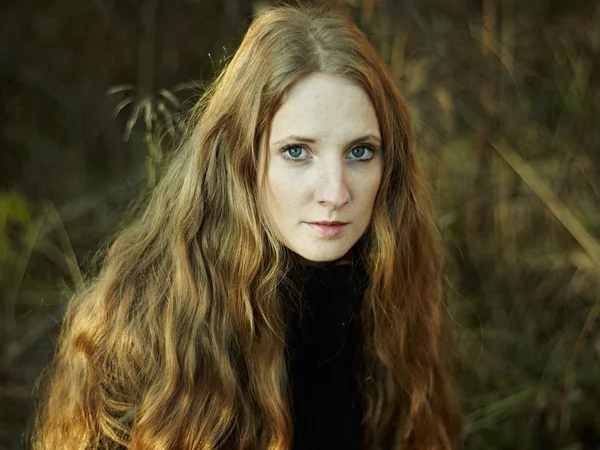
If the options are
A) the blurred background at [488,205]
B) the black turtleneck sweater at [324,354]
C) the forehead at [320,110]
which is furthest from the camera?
the blurred background at [488,205]

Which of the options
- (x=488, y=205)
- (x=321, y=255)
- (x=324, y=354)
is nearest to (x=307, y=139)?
(x=321, y=255)

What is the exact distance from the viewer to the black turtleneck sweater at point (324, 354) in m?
1.98

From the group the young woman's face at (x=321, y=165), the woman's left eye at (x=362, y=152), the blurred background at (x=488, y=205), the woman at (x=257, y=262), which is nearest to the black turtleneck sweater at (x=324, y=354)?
the woman at (x=257, y=262)

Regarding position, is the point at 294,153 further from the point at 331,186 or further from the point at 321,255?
the point at 321,255

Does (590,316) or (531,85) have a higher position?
(531,85)

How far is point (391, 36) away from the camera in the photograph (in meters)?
2.90

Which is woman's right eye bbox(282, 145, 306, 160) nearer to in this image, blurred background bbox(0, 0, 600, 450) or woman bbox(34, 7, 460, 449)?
woman bbox(34, 7, 460, 449)

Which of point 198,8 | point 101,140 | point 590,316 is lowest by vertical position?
point 590,316

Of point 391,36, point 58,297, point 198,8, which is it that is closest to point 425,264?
point 391,36

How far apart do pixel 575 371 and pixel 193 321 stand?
1.40m

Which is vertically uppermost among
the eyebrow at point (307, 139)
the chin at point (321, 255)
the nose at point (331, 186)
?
the eyebrow at point (307, 139)

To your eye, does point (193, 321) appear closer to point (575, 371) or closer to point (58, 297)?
point (58, 297)

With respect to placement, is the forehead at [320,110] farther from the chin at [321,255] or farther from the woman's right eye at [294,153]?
the chin at [321,255]

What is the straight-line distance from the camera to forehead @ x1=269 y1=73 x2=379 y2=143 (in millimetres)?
1794
